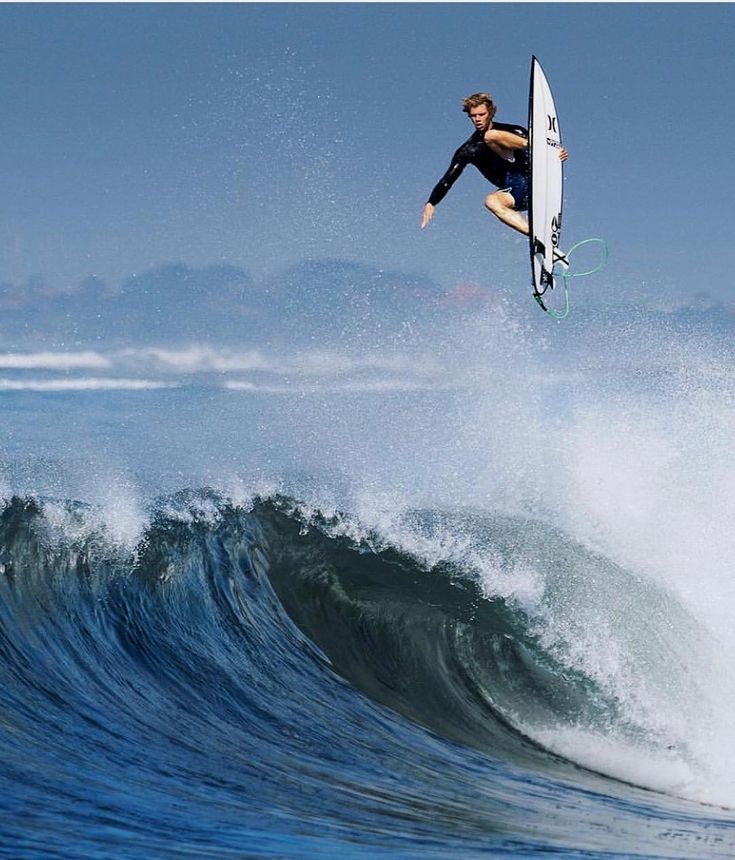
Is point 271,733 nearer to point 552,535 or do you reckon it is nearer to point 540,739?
point 540,739

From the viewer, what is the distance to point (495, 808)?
5094 mm

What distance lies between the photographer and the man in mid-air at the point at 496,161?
7.68 m

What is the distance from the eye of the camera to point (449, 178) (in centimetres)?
778

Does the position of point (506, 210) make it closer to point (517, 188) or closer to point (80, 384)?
point (517, 188)

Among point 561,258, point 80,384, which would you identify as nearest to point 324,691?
point 561,258

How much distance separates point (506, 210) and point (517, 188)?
0.65 feet

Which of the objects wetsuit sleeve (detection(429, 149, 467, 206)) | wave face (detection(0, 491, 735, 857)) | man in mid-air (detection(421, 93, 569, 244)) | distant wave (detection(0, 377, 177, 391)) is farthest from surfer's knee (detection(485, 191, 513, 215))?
distant wave (detection(0, 377, 177, 391))

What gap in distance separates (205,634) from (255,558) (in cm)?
167

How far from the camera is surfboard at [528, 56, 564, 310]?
785cm

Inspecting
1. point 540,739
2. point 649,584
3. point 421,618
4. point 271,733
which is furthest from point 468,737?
point 649,584


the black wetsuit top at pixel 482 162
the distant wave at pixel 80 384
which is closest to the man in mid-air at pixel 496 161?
the black wetsuit top at pixel 482 162

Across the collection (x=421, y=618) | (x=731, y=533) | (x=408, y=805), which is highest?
(x=731, y=533)

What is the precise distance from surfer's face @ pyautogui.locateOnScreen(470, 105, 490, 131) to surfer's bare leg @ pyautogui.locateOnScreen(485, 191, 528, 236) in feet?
1.76

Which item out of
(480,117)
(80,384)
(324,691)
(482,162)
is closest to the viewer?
(324,691)
